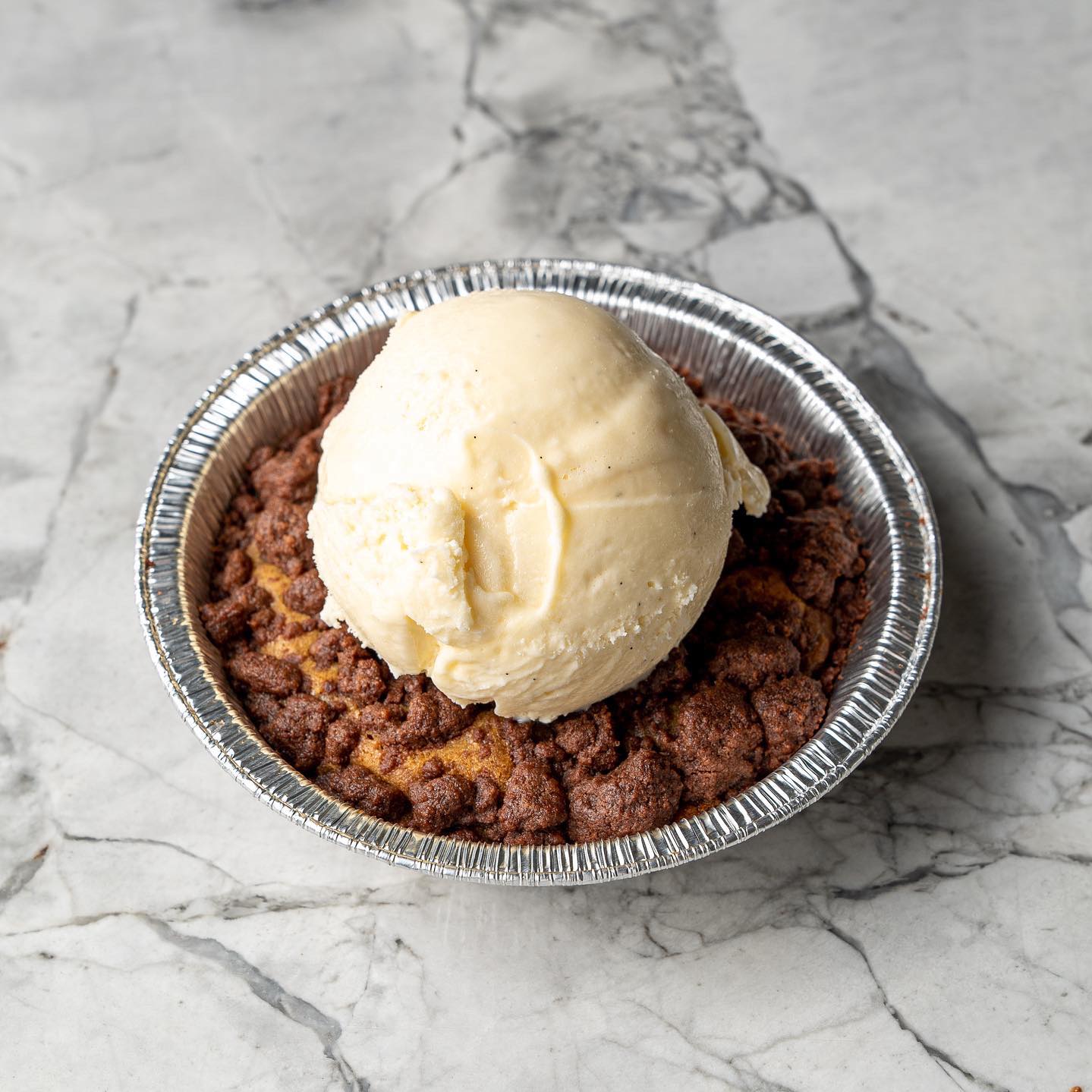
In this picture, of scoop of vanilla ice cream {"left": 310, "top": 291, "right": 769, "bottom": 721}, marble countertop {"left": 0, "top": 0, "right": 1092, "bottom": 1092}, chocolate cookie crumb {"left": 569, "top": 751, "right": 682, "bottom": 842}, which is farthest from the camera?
marble countertop {"left": 0, "top": 0, "right": 1092, "bottom": 1092}

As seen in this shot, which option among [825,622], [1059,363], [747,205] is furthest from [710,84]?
[825,622]

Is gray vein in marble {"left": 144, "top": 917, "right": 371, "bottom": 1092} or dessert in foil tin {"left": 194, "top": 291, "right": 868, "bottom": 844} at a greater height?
dessert in foil tin {"left": 194, "top": 291, "right": 868, "bottom": 844}

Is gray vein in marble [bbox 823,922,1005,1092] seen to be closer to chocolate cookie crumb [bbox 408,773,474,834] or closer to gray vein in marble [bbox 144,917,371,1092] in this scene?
chocolate cookie crumb [bbox 408,773,474,834]

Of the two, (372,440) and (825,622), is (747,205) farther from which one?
(372,440)

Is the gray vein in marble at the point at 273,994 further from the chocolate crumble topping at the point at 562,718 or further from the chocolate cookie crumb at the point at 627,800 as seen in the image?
the chocolate cookie crumb at the point at 627,800

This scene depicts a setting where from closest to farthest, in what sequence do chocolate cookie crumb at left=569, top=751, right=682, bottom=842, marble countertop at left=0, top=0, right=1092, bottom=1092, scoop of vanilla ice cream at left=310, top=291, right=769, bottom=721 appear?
scoop of vanilla ice cream at left=310, top=291, right=769, bottom=721
chocolate cookie crumb at left=569, top=751, right=682, bottom=842
marble countertop at left=0, top=0, right=1092, bottom=1092

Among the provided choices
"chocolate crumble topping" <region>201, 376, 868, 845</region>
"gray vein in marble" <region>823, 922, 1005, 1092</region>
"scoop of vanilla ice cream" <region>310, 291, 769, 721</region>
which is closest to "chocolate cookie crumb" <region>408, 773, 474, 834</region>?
"chocolate crumble topping" <region>201, 376, 868, 845</region>
